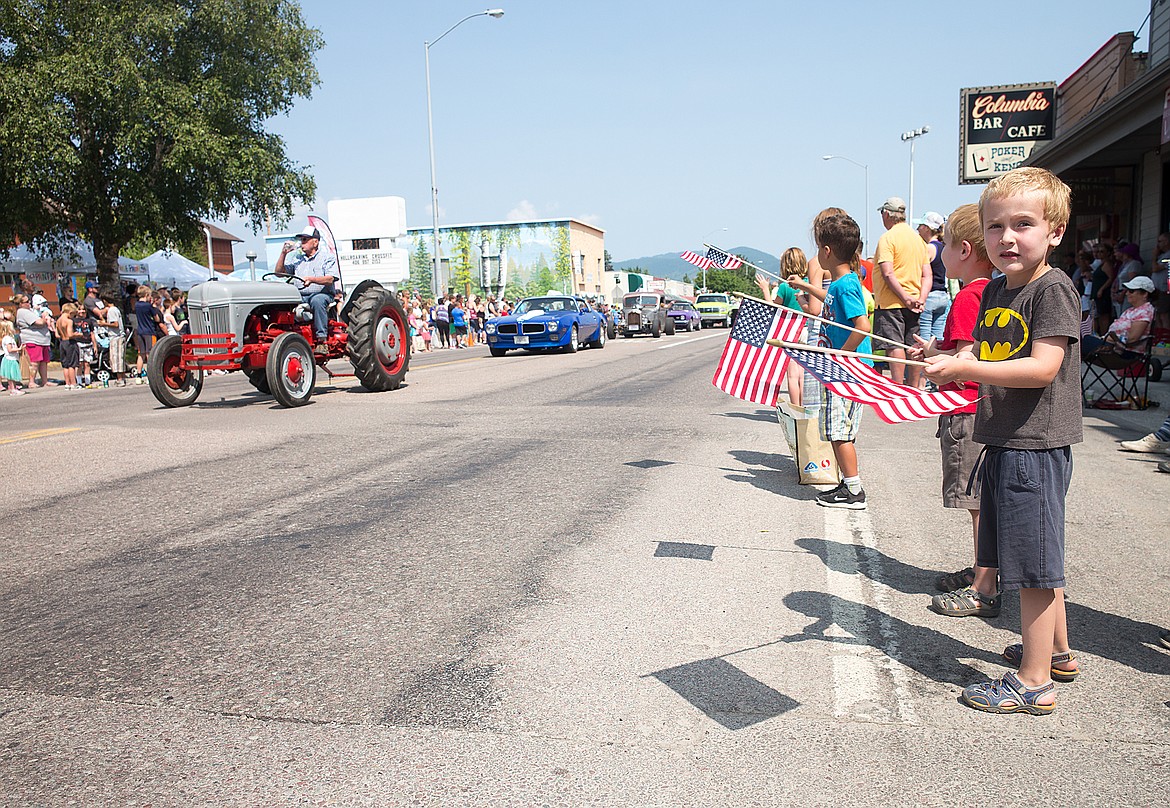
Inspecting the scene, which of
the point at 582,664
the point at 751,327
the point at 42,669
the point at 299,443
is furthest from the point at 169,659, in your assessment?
the point at 299,443

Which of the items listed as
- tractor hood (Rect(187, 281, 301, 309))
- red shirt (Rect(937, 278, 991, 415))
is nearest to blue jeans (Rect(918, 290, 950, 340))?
red shirt (Rect(937, 278, 991, 415))

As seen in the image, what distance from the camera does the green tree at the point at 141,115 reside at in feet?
74.6

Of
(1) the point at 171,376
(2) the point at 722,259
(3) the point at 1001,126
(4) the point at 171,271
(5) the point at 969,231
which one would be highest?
(3) the point at 1001,126

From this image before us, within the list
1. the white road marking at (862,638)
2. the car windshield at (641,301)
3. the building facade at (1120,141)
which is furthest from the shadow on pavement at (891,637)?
the car windshield at (641,301)

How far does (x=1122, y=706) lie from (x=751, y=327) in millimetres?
1951

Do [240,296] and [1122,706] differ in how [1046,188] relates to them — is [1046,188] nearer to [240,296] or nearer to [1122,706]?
[1122,706]

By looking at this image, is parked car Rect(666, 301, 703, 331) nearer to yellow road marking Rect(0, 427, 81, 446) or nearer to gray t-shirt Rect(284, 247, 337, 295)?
gray t-shirt Rect(284, 247, 337, 295)

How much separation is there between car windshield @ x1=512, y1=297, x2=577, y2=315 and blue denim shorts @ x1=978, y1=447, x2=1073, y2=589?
70.8ft

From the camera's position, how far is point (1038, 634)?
309 centimetres

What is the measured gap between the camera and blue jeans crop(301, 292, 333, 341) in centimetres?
1196

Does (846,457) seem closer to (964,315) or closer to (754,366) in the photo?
(754,366)

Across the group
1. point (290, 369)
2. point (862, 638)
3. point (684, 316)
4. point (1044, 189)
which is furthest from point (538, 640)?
point (684, 316)

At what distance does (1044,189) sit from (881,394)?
84 cm

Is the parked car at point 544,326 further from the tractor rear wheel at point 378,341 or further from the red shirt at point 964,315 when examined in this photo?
the red shirt at point 964,315
